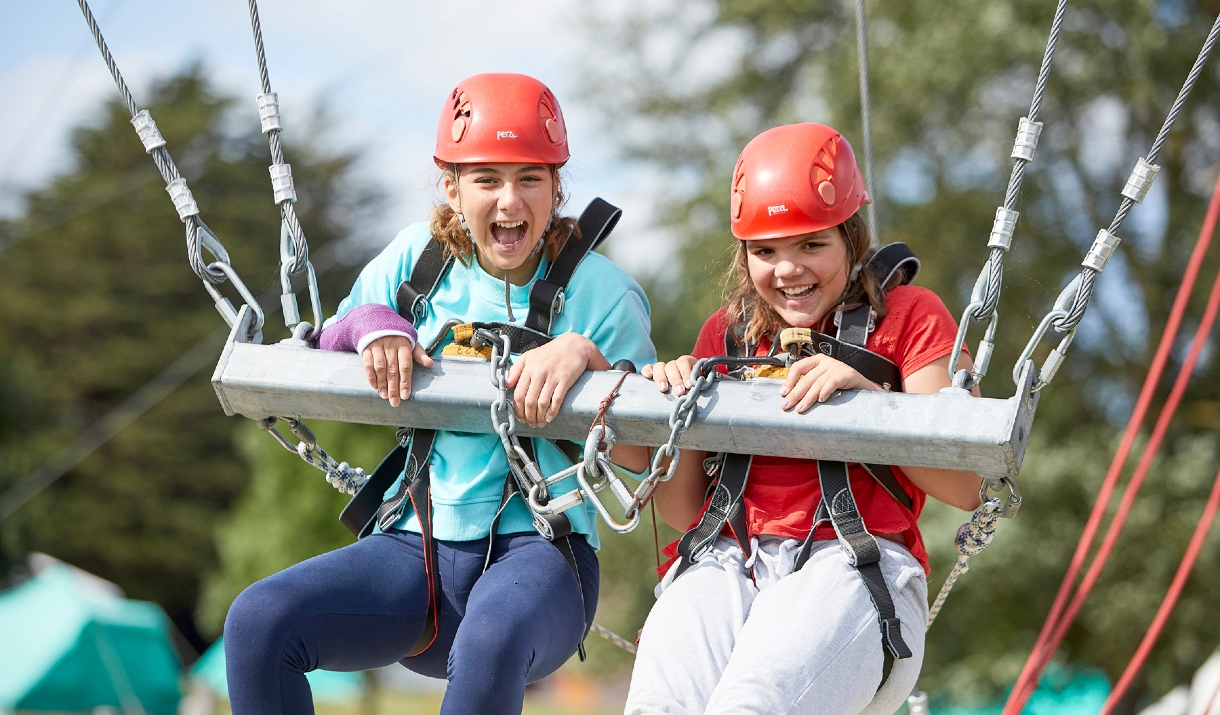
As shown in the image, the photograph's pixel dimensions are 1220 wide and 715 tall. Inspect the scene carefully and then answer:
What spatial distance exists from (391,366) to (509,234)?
450 millimetres

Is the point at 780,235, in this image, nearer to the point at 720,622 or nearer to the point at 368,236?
the point at 720,622

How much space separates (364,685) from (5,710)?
19.3 ft

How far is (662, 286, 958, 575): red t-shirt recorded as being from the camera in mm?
2611

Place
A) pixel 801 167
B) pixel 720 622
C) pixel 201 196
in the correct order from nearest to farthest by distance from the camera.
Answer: pixel 720 622 < pixel 801 167 < pixel 201 196

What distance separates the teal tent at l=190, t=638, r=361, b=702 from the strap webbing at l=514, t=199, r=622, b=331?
1633 cm

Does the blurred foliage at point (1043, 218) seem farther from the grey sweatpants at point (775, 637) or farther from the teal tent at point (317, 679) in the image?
the teal tent at point (317, 679)

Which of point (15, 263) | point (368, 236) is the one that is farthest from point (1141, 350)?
point (15, 263)

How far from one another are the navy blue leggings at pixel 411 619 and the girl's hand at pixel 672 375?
466 mm

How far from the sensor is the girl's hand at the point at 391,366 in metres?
2.51

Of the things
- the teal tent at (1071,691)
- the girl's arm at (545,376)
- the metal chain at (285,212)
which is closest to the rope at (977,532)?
the girl's arm at (545,376)

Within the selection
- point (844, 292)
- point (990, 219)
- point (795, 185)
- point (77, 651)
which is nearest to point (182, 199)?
point (795, 185)

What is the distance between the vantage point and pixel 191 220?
2.63 m

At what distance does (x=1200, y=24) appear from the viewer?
11203mm

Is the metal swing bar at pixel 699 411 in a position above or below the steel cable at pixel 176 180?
below
